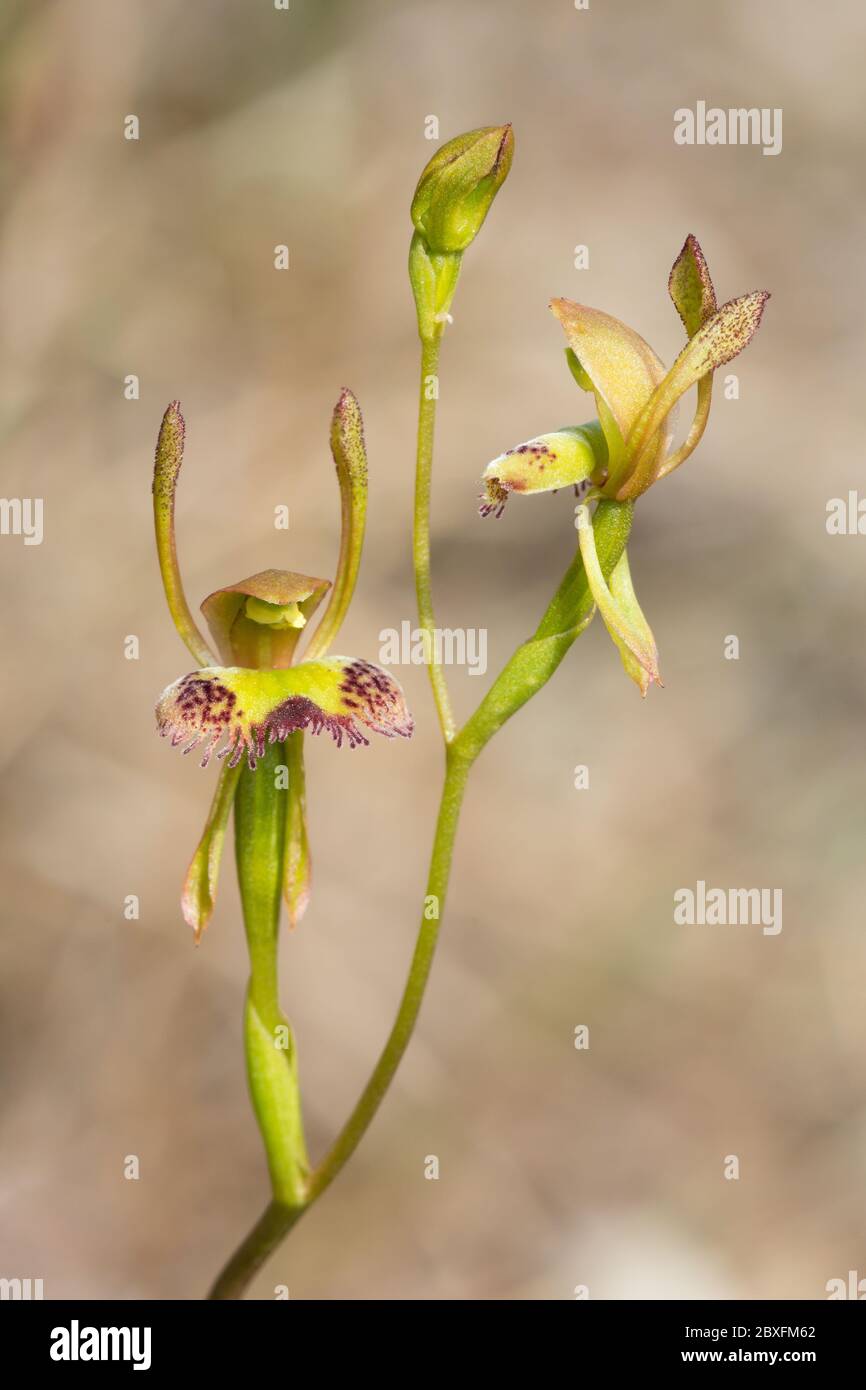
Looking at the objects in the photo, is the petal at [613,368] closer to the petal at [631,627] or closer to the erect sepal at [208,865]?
the petal at [631,627]

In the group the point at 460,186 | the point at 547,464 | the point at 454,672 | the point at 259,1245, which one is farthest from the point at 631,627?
the point at 454,672

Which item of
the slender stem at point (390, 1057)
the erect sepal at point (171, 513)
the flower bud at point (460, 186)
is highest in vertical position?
the flower bud at point (460, 186)

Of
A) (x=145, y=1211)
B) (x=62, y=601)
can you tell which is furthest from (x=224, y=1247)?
(x=62, y=601)

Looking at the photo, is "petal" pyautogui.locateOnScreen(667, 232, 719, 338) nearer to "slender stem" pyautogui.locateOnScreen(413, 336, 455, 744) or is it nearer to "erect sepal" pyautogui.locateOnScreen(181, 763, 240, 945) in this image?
"slender stem" pyautogui.locateOnScreen(413, 336, 455, 744)

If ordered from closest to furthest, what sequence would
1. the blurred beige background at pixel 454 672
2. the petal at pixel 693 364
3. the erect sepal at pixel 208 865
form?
the petal at pixel 693 364 < the erect sepal at pixel 208 865 < the blurred beige background at pixel 454 672

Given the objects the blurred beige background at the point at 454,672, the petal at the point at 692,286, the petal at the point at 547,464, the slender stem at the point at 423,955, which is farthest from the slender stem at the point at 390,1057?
the blurred beige background at the point at 454,672

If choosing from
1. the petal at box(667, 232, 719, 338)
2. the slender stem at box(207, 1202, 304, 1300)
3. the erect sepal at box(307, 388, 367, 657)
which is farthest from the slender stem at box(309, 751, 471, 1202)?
the petal at box(667, 232, 719, 338)

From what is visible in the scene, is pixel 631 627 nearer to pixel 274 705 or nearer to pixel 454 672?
pixel 274 705
